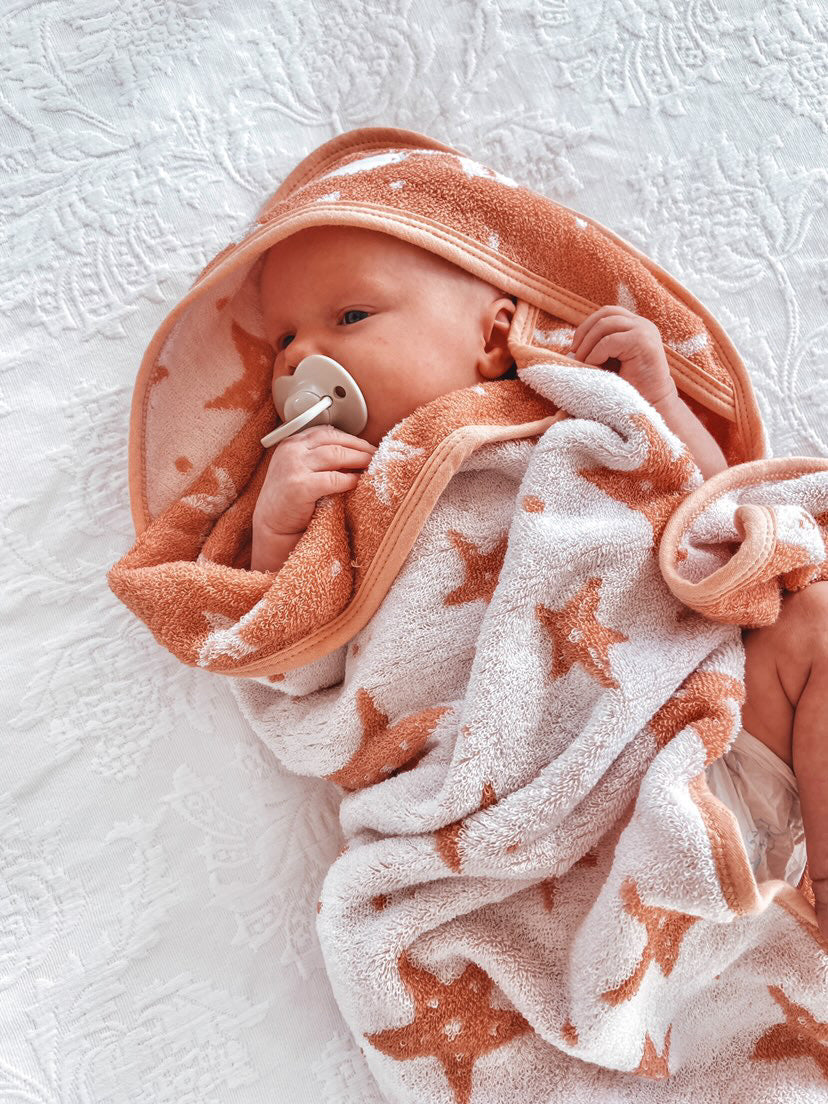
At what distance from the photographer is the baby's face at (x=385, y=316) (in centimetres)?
113

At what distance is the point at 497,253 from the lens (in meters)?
1.20

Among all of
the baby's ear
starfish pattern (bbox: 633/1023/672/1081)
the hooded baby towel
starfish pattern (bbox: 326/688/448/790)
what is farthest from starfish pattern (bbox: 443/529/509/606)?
starfish pattern (bbox: 633/1023/672/1081)

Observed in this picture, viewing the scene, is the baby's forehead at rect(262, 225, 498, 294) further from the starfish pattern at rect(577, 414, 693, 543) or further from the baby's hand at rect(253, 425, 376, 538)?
the starfish pattern at rect(577, 414, 693, 543)

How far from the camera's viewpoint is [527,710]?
3.34 ft

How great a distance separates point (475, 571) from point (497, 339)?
330 millimetres

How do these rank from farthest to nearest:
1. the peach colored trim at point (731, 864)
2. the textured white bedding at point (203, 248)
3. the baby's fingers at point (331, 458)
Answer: the textured white bedding at point (203, 248) → the baby's fingers at point (331, 458) → the peach colored trim at point (731, 864)

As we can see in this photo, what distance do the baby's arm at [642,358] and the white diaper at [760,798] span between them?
0.36 metres

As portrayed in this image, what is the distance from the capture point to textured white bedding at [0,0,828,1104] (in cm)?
121

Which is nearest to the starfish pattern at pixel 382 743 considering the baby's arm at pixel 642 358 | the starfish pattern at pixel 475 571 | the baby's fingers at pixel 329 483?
the starfish pattern at pixel 475 571

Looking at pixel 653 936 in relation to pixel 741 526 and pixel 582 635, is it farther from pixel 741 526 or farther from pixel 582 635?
pixel 741 526

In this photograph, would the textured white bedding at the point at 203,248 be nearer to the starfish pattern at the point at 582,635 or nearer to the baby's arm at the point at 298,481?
the baby's arm at the point at 298,481

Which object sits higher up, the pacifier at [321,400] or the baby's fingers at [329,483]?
the pacifier at [321,400]

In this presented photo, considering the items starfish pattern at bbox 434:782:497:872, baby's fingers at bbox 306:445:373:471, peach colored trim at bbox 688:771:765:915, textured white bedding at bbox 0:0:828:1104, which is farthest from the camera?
textured white bedding at bbox 0:0:828:1104

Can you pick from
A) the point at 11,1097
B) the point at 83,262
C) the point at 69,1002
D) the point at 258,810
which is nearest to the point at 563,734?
the point at 258,810
